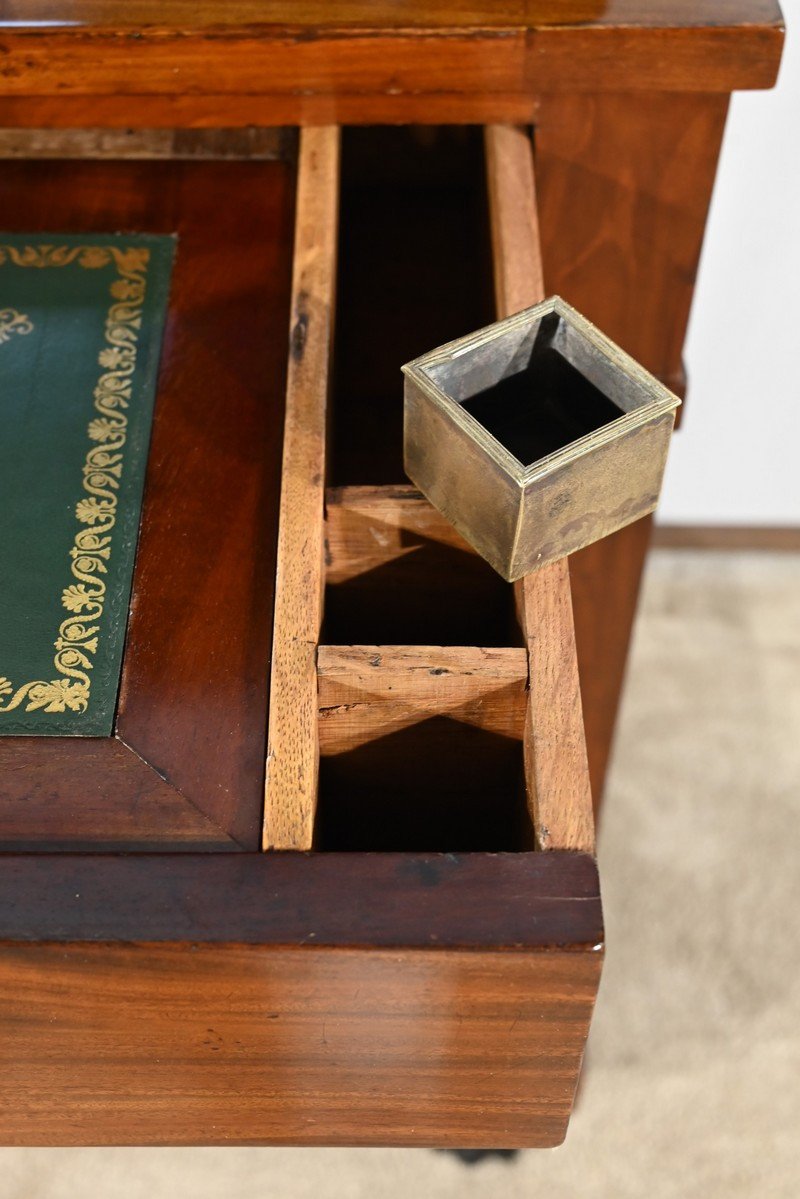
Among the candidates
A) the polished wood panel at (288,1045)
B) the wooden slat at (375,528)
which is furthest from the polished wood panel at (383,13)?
the polished wood panel at (288,1045)

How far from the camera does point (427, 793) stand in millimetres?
681

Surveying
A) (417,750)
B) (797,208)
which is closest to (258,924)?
(417,750)

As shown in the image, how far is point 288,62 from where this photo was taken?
0.76m

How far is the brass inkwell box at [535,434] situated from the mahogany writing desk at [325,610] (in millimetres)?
32

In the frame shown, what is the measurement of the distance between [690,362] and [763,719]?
1.41 feet

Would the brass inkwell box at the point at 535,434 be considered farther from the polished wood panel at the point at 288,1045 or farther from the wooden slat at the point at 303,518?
the polished wood panel at the point at 288,1045

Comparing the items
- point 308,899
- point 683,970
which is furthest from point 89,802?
point 683,970

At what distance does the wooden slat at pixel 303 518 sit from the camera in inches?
21.9

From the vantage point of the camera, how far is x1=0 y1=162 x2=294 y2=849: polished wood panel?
561mm

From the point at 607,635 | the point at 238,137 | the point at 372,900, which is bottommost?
the point at 607,635

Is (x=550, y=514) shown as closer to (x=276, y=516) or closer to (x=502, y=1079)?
(x=276, y=516)

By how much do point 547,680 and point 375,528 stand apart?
135mm

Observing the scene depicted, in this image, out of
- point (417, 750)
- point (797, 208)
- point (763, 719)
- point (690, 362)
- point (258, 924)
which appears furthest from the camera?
point (763, 719)

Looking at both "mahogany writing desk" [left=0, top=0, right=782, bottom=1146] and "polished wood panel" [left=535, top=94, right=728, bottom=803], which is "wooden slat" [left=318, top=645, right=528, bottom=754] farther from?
"polished wood panel" [left=535, top=94, right=728, bottom=803]
